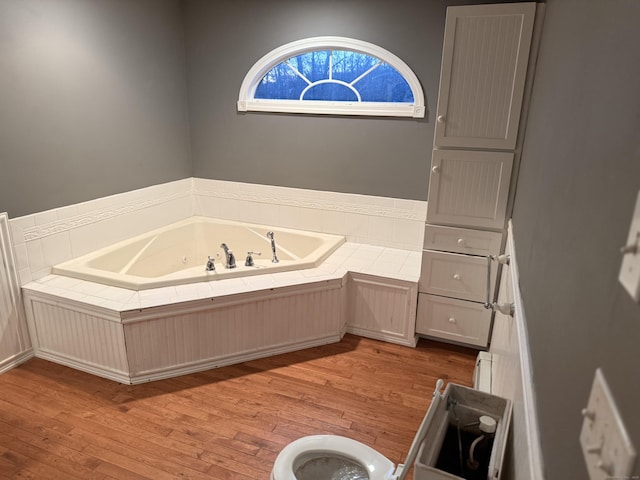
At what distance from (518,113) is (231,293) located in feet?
6.21

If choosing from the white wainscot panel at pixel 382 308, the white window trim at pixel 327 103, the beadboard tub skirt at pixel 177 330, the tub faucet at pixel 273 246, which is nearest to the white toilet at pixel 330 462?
the beadboard tub skirt at pixel 177 330

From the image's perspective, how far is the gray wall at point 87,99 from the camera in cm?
254

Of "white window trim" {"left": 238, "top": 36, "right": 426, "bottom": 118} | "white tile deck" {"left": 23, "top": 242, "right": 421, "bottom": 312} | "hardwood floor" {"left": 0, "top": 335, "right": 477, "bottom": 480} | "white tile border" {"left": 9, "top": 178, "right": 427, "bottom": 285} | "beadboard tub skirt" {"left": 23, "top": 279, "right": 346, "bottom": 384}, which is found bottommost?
"hardwood floor" {"left": 0, "top": 335, "right": 477, "bottom": 480}

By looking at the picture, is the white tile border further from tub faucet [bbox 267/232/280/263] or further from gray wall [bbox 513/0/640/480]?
gray wall [bbox 513/0/640/480]

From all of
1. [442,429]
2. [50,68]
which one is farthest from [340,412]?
[50,68]

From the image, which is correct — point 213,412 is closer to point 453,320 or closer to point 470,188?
point 453,320

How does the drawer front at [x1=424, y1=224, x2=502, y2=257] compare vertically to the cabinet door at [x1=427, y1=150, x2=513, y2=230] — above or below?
below

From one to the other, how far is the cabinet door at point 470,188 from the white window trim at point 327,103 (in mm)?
731

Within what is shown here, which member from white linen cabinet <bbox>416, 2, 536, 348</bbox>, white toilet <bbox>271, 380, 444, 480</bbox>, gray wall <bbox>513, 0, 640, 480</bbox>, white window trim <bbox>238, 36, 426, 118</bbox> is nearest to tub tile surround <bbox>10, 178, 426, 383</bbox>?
white linen cabinet <bbox>416, 2, 536, 348</bbox>

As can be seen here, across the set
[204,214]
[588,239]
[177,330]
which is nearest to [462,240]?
[177,330]

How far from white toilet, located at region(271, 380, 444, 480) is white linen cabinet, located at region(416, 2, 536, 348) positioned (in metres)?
1.50

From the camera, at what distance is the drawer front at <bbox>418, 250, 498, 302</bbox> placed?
271cm

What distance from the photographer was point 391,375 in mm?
2668

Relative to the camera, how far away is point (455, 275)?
2.78 meters
